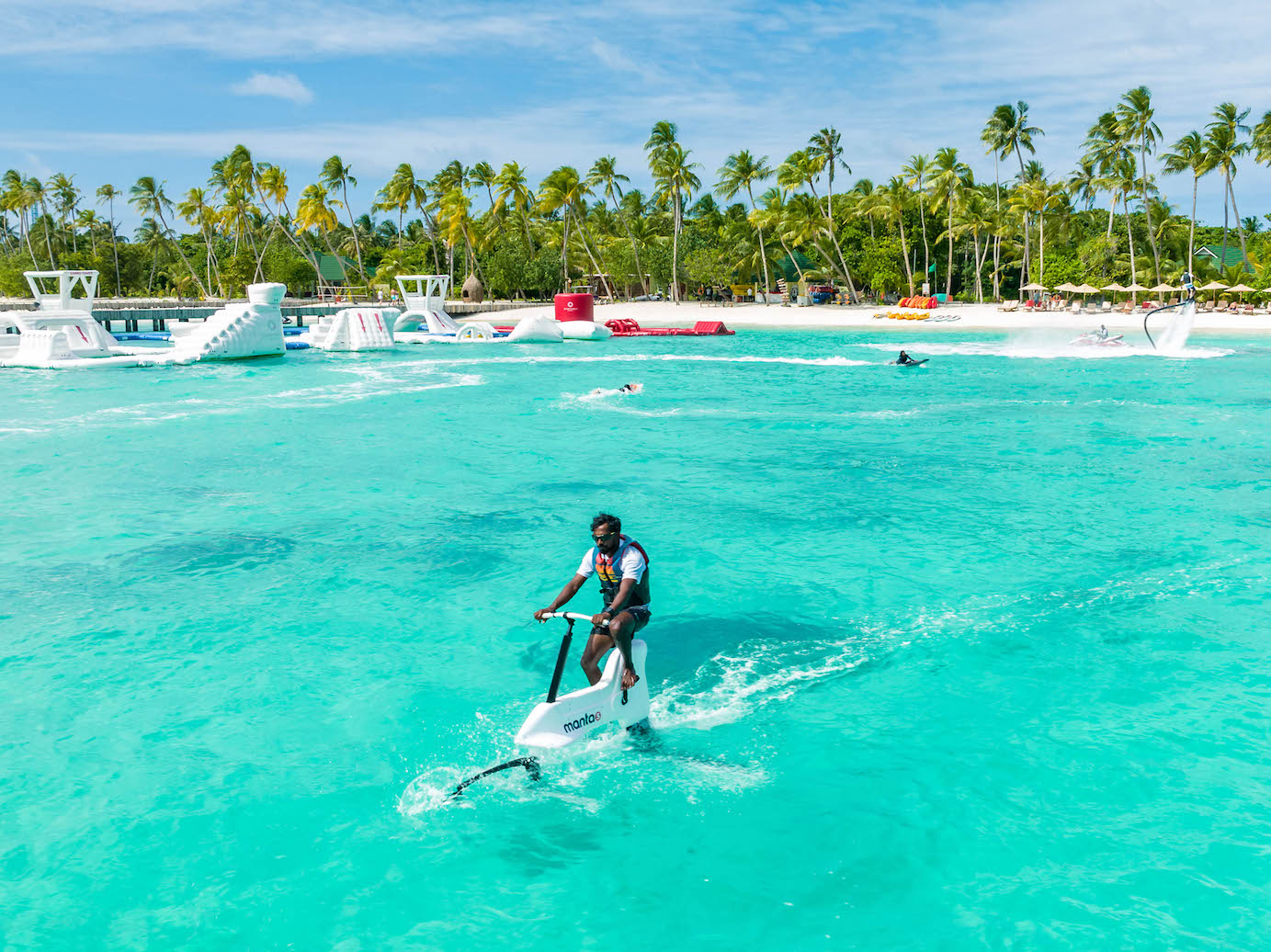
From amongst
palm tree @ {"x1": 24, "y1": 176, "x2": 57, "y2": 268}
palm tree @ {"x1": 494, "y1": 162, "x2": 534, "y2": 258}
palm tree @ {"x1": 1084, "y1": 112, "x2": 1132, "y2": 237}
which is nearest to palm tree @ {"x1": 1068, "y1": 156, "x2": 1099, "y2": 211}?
palm tree @ {"x1": 1084, "y1": 112, "x2": 1132, "y2": 237}

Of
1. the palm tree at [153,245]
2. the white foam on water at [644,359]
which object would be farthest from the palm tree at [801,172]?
the palm tree at [153,245]

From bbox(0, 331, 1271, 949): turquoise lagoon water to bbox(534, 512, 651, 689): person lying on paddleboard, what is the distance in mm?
845

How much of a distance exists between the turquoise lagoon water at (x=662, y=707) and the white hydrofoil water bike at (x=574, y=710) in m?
0.30

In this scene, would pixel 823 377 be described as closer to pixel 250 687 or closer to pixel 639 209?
pixel 250 687

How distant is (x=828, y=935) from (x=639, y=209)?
99.5 meters

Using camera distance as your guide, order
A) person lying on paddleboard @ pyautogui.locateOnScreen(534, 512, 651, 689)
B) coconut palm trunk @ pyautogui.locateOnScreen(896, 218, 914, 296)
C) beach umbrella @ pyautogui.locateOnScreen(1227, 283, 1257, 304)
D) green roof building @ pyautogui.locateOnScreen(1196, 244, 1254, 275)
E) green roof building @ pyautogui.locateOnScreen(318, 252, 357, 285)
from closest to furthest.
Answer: person lying on paddleboard @ pyautogui.locateOnScreen(534, 512, 651, 689) < beach umbrella @ pyautogui.locateOnScreen(1227, 283, 1257, 304) < coconut palm trunk @ pyautogui.locateOnScreen(896, 218, 914, 296) < green roof building @ pyautogui.locateOnScreen(1196, 244, 1254, 275) < green roof building @ pyautogui.locateOnScreen(318, 252, 357, 285)

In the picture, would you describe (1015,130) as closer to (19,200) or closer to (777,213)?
(777,213)

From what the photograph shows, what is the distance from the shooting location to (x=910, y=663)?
9.38 m

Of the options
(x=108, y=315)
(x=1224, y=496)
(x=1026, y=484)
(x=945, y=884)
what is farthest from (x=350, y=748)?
(x=108, y=315)

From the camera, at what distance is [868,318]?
234 feet

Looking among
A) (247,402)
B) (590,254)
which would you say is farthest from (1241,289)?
(247,402)

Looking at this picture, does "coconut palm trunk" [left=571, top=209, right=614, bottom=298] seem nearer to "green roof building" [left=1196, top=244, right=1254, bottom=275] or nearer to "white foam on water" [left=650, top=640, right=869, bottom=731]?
"green roof building" [left=1196, top=244, right=1254, bottom=275]

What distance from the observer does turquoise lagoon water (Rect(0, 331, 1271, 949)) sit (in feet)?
19.6

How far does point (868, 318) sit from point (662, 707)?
219 ft
